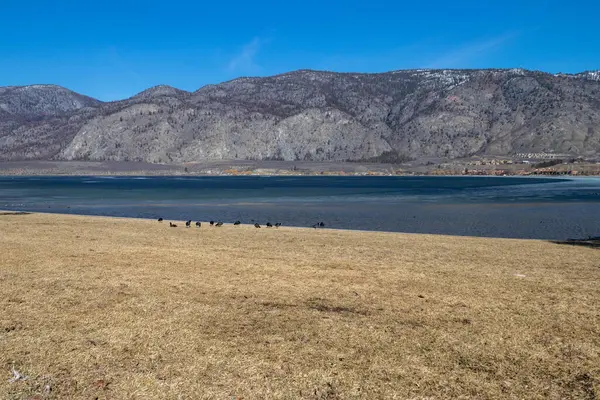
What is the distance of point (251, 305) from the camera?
412 inches

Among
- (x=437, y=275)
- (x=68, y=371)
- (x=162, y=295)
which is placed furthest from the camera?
(x=437, y=275)

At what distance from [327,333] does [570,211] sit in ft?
153

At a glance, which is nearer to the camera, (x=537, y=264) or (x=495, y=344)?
(x=495, y=344)

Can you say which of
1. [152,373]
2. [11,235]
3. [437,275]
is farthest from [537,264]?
[11,235]

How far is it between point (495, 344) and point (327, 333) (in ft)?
8.96

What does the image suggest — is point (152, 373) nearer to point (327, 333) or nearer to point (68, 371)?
point (68, 371)

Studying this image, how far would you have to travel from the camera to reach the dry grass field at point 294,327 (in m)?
6.76

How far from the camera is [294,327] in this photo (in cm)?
903

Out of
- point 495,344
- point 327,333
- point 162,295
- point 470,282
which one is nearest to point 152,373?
point 327,333

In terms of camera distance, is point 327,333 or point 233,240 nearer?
point 327,333

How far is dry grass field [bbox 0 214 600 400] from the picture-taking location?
676cm

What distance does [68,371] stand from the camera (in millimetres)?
7055

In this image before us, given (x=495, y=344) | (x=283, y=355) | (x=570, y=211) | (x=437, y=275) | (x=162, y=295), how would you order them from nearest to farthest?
(x=283, y=355), (x=495, y=344), (x=162, y=295), (x=437, y=275), (x=570, y=211)

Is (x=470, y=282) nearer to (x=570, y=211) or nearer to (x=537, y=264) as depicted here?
(x=537, y=264)
